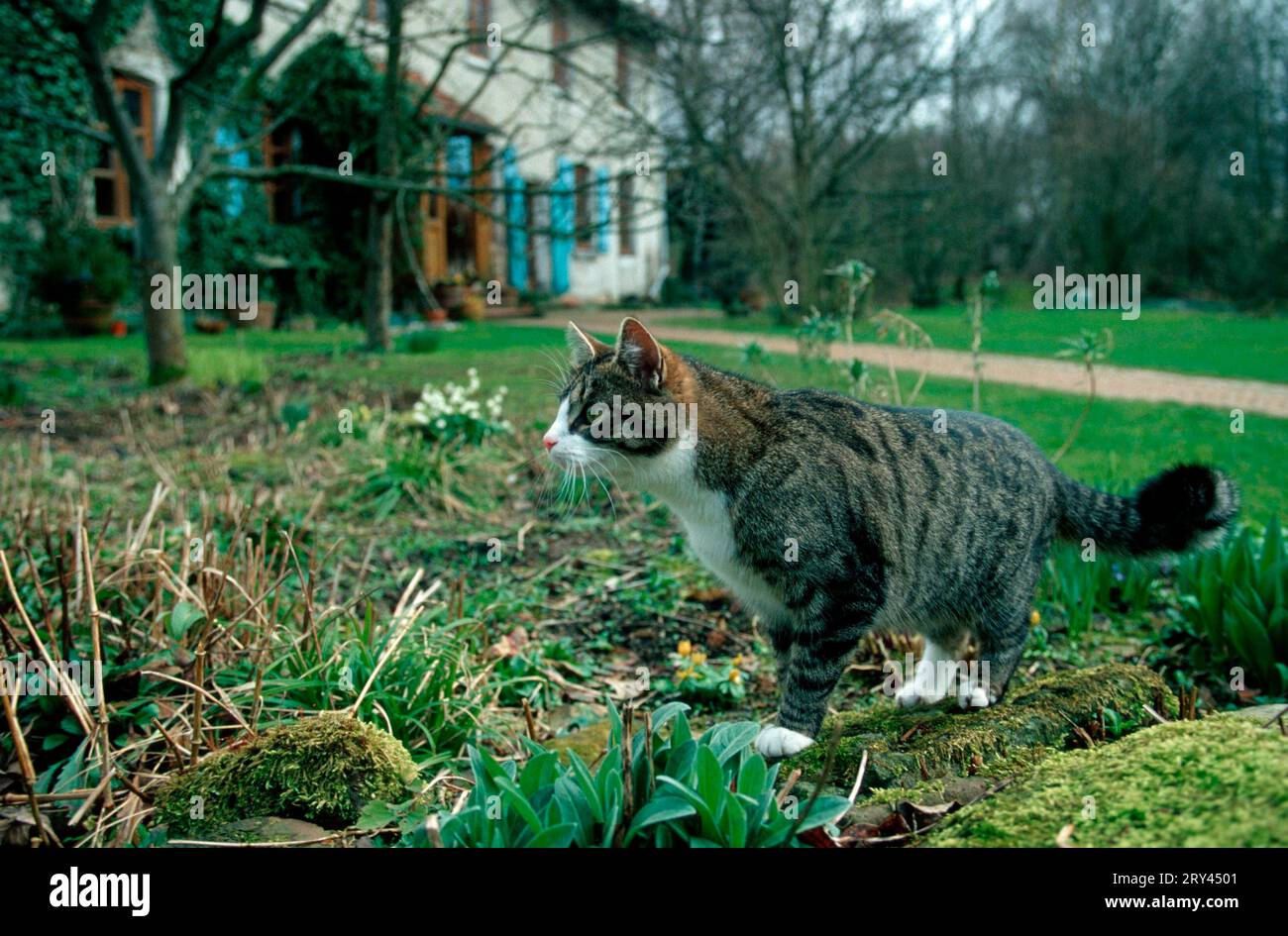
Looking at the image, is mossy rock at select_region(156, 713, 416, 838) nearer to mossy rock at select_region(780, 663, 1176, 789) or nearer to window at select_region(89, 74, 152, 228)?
mossy rock at select_region(780, 663, 1176, 789)

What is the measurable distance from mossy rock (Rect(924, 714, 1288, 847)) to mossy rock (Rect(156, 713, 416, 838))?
122 cm

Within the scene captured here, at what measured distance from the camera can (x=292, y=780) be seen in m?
2.16

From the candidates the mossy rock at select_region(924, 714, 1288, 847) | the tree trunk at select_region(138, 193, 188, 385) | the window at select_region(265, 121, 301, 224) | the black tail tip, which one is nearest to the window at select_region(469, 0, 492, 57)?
the window at select_region(265, 121, 301, 224)

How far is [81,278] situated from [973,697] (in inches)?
549

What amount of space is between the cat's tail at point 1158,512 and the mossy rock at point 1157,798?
1.22m

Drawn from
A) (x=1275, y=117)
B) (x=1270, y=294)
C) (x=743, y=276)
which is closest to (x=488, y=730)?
(x=743, y=276)

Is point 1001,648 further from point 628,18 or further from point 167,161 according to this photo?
point 167,161

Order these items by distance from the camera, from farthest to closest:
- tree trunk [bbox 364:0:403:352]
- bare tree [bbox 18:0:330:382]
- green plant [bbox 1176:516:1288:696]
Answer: tree trunk [bbox 364:0:403:352], bare tree [bbox 18:0:330:382], green plant [bbox 1176:516:1288:696]

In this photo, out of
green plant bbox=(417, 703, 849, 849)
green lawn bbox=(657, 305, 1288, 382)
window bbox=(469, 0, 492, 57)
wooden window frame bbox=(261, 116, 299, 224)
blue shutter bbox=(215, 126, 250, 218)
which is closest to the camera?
green plant bbox=(417, 703, 849, 849)

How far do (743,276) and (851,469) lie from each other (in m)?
14.9

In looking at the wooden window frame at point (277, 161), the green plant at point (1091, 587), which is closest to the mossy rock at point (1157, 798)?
the green plant at point (1091, 587)

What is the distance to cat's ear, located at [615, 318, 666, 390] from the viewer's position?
2814 millimetres

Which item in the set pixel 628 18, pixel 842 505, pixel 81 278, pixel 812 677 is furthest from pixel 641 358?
pixel 81 278

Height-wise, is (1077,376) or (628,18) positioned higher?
(628,18)
